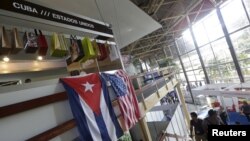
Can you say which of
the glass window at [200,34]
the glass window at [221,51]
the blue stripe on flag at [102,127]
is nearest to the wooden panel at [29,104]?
the blue stripe on flag at [102,127]

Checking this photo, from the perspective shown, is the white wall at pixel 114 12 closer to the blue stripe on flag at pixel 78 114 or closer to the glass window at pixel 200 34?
the blue stripe on flag at pixel 78 114

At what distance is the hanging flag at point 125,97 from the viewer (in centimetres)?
346

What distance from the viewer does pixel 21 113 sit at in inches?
78.7

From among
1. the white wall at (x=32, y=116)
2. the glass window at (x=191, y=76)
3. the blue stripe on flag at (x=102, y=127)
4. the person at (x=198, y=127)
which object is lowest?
the person at (x=198, y=127)

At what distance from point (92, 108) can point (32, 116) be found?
2.67ft

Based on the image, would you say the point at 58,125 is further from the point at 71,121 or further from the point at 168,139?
the point at 168,139

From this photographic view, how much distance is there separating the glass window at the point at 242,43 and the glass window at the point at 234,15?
0.39 metres

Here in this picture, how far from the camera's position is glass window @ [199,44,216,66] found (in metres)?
14.8

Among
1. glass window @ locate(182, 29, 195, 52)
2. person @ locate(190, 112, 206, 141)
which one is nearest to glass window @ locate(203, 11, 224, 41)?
glass window @ locate(182, 29, 195, 52)

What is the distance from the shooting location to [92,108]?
8.92ft

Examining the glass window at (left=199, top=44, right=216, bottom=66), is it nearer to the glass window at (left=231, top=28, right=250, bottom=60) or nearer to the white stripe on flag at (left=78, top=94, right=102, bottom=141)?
the glass window at (left=231, top=28, right=250, bottom=60)

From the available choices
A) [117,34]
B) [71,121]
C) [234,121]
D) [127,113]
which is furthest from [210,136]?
[234,121]

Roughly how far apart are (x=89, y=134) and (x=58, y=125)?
0.42m

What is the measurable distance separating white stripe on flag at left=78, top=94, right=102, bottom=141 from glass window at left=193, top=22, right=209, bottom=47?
547 inches
